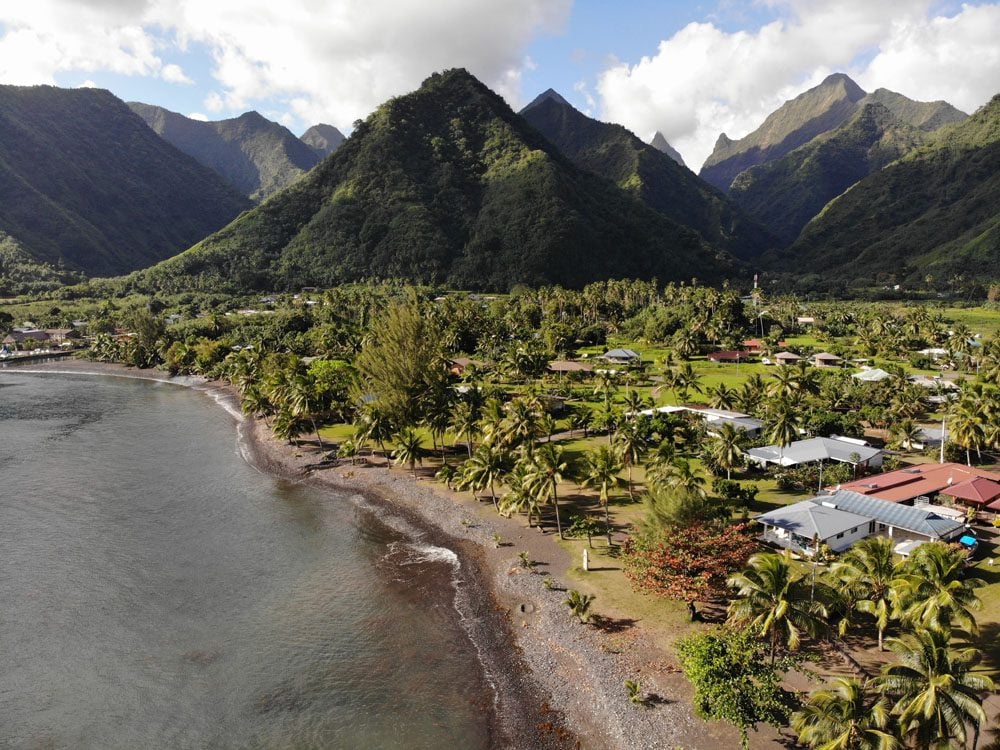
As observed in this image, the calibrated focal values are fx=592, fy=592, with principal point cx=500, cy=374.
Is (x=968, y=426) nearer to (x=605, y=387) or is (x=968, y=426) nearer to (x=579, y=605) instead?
(x=605, y=387)

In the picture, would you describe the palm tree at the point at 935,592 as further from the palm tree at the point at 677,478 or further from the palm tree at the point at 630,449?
the palm tree at the point at 630,449

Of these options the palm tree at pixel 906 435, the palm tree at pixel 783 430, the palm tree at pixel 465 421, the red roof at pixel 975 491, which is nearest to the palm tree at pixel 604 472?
the palm tree at pixel 465 421

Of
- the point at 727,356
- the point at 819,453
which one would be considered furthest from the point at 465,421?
the point at 727,356

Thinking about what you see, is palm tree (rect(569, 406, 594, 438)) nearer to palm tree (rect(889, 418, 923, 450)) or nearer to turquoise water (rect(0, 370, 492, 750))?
turquoise water (rect(0, 370, 492, 750))

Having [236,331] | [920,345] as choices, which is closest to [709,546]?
[920,345]

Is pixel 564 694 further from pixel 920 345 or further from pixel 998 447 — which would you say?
pixel 920 345
